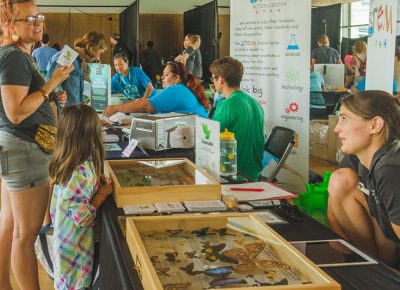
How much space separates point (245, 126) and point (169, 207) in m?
1.52

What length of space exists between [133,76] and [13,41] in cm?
372

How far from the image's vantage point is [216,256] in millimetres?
1177

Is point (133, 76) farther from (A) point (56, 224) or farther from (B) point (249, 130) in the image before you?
(A) point (56, 224)

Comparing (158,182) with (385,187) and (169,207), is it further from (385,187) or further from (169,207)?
(385,187)

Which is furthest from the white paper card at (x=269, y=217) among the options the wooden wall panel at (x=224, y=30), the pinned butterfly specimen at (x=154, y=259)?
the wooden wall panel at (x=224, y=30)

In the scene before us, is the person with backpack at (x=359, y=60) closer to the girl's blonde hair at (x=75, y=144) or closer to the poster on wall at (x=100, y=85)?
the poster on wall at (x=100, y=85)

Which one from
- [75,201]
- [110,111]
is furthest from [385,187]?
[110,111]

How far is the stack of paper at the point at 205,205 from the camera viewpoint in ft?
5.63

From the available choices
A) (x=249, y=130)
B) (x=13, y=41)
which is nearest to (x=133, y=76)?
(x=249, y=130)

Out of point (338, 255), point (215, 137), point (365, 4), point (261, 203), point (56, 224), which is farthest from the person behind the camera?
point (365, 4)

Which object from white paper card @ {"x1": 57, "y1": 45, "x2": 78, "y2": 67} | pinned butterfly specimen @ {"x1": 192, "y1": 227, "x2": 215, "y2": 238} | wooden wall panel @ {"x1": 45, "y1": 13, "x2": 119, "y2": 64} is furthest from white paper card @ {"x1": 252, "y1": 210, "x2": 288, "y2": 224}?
wooden wall panel @ {"x1": 45, "y1": 13, "x2": 119, "y2": 64}

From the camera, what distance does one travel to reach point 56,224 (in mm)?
1960

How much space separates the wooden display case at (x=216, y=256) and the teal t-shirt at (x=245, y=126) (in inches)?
70.4

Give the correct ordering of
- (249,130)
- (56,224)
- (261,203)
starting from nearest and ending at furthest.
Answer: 1. (261,203)
2. (56,224)
3. (249,130)
